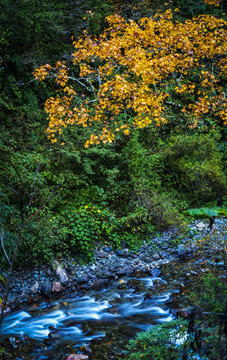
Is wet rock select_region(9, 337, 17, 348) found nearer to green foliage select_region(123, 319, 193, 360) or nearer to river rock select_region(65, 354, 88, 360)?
river rock select_region(65, 354, 88, 360)

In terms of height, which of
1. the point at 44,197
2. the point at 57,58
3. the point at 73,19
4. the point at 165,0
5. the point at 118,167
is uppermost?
the point at 165,0

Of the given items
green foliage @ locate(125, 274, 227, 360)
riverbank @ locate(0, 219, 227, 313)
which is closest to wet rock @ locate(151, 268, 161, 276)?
riverbank @ locate(0, 219, 227, 313)

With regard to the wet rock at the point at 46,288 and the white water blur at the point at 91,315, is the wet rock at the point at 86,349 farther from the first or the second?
the wet rock at the point at 46,288

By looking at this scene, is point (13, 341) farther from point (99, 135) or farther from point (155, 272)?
point (99, 135)

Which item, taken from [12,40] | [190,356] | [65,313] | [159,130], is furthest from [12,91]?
[190,356]

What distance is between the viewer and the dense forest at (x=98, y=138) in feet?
20.6

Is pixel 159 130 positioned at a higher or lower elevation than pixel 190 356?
higher

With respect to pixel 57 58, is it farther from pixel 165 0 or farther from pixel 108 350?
pixel 108 350

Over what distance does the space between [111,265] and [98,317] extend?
5.31 ft

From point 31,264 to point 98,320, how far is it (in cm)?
183

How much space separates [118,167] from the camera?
7965mm

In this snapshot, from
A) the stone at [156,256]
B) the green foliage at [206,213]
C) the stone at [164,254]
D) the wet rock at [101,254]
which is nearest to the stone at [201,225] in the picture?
the stone at [164,254]

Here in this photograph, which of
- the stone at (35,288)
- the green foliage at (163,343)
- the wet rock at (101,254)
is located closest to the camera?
the green foliage at (163,343)

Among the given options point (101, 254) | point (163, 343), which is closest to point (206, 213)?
point (163, 343)
